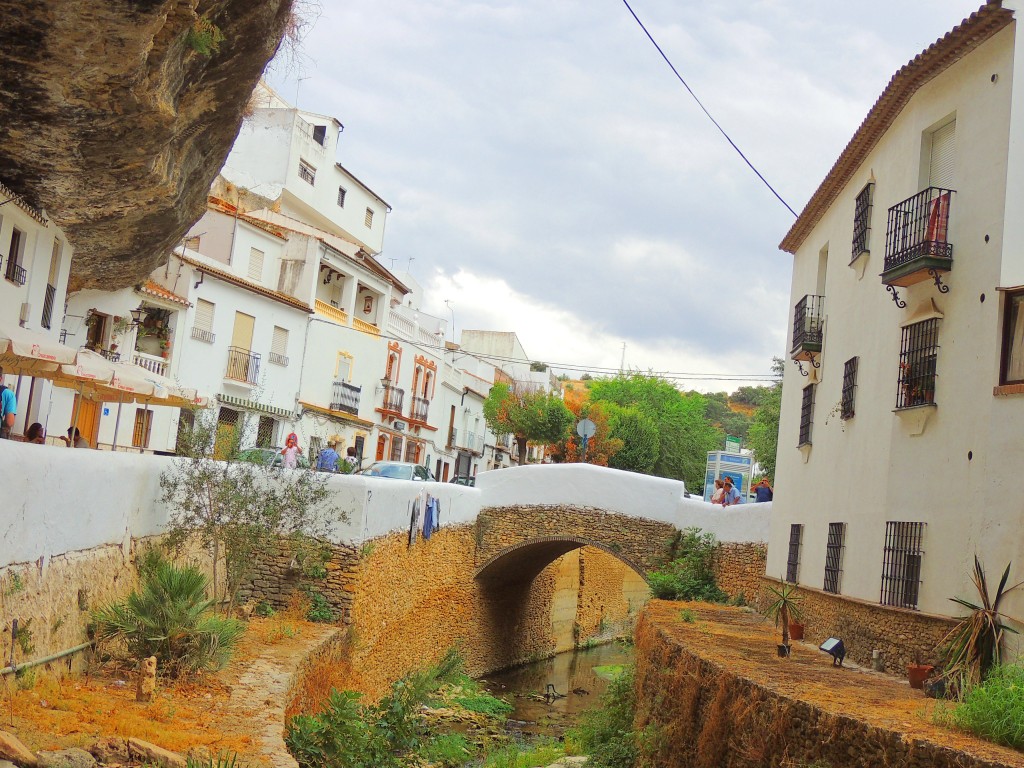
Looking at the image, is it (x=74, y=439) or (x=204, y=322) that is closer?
(x=74, y=439)

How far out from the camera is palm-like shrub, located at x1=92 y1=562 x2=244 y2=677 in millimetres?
10734

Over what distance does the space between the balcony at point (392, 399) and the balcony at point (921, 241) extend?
2621 cm

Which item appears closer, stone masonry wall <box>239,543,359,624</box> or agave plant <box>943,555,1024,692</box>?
agave plant <box>943,555,1024,692</box>

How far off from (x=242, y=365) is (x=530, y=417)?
62.1 feet

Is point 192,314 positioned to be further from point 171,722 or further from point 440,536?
point 171,722

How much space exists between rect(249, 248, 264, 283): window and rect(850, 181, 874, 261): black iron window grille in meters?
20.4

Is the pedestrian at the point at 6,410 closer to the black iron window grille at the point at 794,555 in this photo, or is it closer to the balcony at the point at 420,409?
the black iron window grille at the point at 794,555

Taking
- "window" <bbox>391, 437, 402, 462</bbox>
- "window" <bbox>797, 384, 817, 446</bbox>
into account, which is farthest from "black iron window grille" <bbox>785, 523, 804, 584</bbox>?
"window" <bbox>391, 437, 402, 462</bbox>

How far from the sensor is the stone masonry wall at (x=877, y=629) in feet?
35.2

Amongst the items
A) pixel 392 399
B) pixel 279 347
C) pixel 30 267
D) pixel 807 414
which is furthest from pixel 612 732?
pixel 392 399

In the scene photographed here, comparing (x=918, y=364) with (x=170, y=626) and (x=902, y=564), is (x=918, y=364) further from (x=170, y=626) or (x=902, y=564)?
(x=170, y=626)

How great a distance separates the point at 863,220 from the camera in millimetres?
14156

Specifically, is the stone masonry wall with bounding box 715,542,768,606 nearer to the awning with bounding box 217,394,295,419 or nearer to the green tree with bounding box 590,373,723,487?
the awning with bounding box 217,394,295,419

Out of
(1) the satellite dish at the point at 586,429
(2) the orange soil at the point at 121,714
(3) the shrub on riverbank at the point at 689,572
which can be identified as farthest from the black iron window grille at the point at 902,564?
(1) the satellite dish at the point at 586,429
